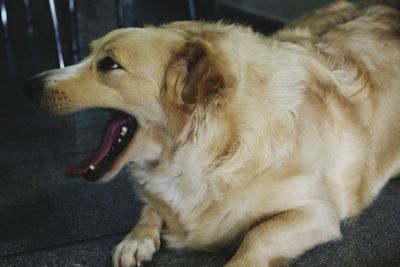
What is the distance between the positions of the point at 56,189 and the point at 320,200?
3.67 feet

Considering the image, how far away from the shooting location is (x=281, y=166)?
1609 mm

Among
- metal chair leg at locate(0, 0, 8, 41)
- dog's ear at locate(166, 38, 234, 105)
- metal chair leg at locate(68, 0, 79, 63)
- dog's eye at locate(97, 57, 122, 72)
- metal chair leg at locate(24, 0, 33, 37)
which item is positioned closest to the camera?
dog's ear at locate(166, 38, 234, 105)

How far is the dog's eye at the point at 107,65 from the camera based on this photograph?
1.59 m

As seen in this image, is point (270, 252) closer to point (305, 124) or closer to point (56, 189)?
point (305, 124)

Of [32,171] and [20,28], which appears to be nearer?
[32,171]

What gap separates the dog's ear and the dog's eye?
0.17 metres

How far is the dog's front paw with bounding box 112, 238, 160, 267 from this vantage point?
1.66 meters

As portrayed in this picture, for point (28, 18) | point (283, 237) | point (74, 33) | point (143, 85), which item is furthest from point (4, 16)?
point (283, 237)

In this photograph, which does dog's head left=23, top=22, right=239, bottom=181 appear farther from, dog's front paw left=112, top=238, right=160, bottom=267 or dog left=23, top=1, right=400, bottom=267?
dog's front paw left=112, top=238, right=160, bottom=267

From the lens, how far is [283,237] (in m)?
1.56

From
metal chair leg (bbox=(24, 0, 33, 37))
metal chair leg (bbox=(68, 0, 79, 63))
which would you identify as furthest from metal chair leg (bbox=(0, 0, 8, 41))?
metal chair leg (bbox=(68, 0, 79, 63))

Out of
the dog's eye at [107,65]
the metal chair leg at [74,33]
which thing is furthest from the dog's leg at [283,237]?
the metal chair leg at [74,33]

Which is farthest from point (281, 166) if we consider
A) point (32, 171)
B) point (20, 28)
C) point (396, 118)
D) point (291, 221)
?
point (20, 28)

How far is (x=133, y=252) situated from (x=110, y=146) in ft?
1.10
